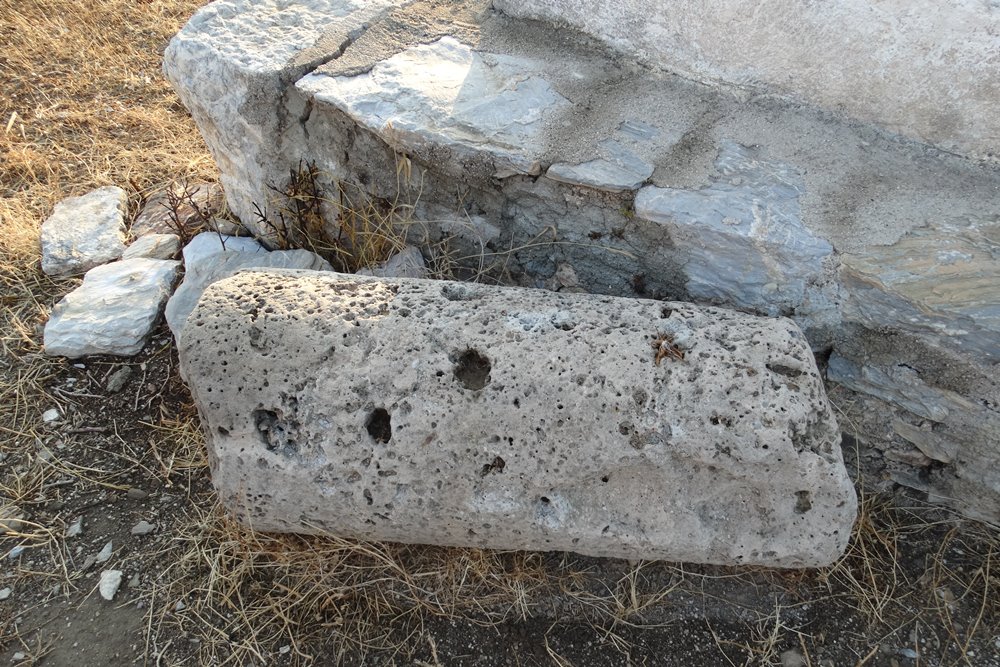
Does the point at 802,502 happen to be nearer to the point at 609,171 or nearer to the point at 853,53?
the point at 609,171

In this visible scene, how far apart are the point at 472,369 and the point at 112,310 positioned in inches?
63.2

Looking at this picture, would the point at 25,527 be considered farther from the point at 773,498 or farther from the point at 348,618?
the point at 773,498

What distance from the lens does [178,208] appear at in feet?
9.91

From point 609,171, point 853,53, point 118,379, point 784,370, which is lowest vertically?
point 118,379

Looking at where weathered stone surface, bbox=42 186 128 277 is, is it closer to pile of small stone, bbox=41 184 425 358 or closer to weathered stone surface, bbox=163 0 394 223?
pile of small stone, bbox=41 184 425 358

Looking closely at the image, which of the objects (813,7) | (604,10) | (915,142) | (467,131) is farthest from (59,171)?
(915,142)


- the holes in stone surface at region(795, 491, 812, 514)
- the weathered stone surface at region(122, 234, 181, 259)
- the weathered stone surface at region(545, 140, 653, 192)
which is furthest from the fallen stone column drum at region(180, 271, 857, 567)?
the weathered stone surface at region(122, 234, 181, 259)

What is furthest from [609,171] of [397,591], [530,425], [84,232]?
[84,232]

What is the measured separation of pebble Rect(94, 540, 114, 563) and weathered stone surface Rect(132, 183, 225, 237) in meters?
1.22

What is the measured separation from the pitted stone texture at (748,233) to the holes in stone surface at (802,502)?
582 mm

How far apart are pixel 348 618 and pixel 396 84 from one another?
1.53 meters

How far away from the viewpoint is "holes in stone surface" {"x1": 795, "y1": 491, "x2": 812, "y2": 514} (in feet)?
5.33

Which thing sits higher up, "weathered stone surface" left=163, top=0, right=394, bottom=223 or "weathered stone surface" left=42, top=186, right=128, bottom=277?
"weathered stone surface" left=163, top=0, right=394, bottom=223

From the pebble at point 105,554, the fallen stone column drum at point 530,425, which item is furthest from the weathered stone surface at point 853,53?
the pebble at point 105,554
